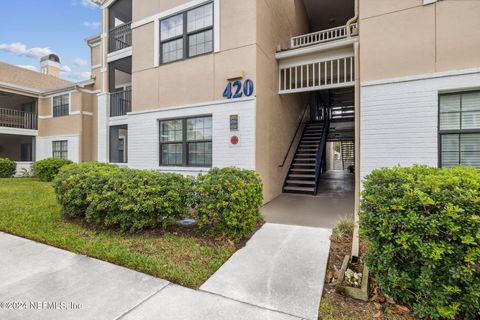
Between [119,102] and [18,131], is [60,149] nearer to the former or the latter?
[18,131]

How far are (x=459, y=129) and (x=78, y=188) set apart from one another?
8310mm

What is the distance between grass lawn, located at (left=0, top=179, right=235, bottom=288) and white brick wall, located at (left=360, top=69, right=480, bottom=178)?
4.41 metres

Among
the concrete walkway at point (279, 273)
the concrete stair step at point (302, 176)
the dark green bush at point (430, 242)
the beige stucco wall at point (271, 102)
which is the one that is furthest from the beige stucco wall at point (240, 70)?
the dark green bush at point (430, 242)

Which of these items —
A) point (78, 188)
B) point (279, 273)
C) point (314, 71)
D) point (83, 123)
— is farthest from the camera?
point (83, 123)

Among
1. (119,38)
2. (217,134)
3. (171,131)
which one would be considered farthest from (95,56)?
(217,134)

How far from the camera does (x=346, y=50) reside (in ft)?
24.6

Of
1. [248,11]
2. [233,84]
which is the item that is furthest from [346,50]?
[233,84]

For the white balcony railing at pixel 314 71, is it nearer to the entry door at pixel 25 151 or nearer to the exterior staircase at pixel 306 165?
the exterior staircase at pixel 306 165

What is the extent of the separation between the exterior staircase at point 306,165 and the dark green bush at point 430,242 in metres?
6.25

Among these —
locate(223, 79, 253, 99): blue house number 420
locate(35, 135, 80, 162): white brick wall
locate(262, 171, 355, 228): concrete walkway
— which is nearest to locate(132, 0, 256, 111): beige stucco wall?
locate(223, 79, 253, 99): blue house number 420

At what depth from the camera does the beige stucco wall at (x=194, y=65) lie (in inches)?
279

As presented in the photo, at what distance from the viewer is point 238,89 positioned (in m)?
7.18

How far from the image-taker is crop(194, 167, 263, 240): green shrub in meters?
4.16

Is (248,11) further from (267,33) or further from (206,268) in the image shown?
(206,268)
